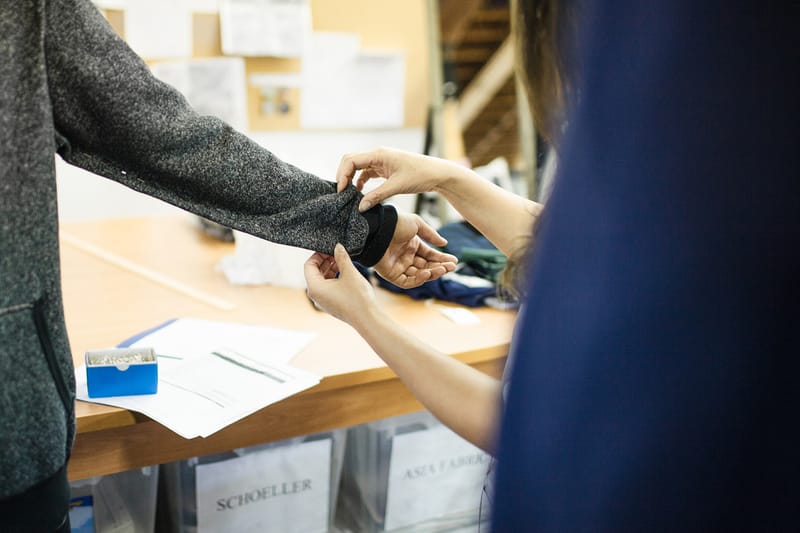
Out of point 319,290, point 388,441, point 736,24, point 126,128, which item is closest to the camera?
point 736,24

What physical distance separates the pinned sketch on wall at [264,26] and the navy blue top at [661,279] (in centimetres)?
151

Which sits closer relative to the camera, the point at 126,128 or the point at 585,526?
the point at 585,526

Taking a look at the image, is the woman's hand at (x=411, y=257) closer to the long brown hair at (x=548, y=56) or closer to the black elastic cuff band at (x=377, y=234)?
the black elastic cuff band at (x=377, y=234)

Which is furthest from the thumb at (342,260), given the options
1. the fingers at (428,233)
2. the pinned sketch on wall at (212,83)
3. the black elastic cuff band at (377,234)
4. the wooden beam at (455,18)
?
the wooden beam at (455,18)

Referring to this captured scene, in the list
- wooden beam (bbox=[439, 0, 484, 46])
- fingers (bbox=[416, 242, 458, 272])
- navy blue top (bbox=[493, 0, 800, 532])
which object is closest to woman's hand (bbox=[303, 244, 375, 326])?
fingers (bbox=[416, 242, 458, 272])

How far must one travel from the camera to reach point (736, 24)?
36 cm

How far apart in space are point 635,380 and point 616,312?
0.14 ft

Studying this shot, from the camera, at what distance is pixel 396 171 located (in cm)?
96

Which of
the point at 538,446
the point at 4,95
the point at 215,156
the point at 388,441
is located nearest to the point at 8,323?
the point at 4,95

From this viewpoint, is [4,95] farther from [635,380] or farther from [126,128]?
[635,380]

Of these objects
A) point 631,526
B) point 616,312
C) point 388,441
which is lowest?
point 388,441

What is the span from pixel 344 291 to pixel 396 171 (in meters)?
0.24

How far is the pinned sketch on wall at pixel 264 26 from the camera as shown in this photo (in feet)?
5.65

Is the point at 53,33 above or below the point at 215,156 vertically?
above
